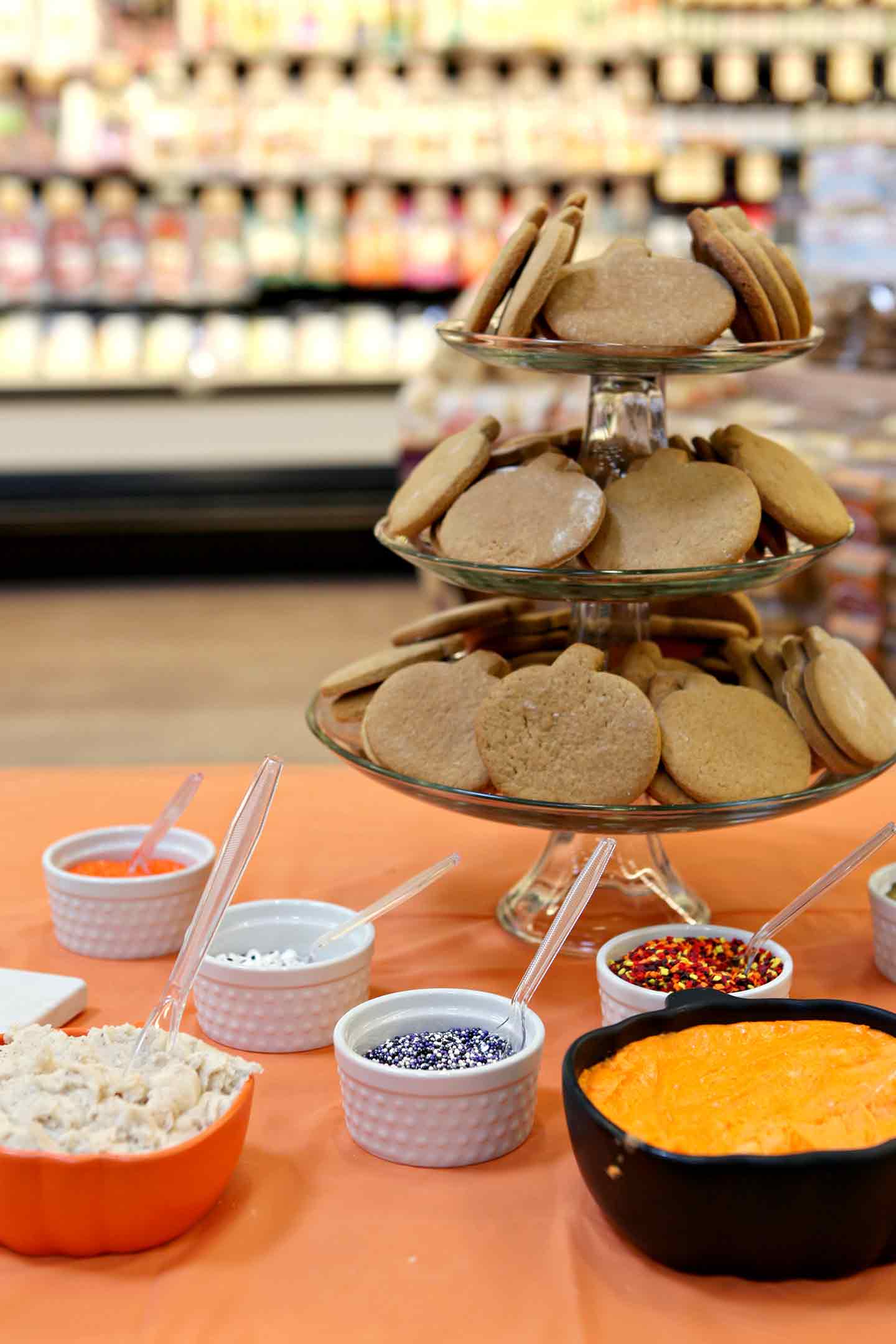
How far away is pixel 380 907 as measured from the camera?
1262mm

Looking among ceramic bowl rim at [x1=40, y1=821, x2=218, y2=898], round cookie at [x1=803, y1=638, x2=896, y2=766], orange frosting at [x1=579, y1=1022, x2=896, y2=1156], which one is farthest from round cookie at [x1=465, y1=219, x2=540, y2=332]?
orange frosting at [x1=579, y1=1022, x2=896, y2=1156]

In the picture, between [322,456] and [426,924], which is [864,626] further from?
[322,456]

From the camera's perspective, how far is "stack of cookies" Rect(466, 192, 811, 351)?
132cm

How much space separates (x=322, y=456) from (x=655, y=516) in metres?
5.16

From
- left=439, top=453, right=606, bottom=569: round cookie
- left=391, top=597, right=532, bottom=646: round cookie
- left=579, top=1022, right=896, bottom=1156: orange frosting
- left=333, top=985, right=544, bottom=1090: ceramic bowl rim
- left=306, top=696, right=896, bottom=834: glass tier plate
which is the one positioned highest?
left=439, top=453, right=606, bottom=569: round cookie

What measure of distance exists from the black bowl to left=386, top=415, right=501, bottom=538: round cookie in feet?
2.00

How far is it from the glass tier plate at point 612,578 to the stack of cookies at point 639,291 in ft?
0.64

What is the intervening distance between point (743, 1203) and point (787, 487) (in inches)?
28.4

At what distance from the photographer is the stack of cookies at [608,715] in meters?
1.27

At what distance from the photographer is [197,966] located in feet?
3.51

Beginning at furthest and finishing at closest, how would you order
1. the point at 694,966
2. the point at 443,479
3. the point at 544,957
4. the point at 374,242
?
the point at 374,242, the point at 443,479, the point at 694,966, the point at 544,957

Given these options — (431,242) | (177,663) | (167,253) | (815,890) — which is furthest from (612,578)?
(167,253)

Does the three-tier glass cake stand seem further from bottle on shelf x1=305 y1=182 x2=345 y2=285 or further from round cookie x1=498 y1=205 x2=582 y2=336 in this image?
bottle on shelf x1=305 y1=182 x2=345 y2=285

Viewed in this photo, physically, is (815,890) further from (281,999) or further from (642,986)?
(281,999)
